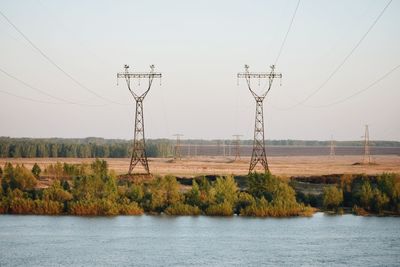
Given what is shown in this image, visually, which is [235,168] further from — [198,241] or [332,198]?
[198,241]

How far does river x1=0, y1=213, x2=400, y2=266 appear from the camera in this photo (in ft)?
130

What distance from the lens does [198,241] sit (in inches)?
1768

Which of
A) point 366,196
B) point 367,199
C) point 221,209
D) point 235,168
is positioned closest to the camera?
point 221,209

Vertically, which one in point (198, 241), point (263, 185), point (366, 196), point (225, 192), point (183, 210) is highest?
point (263, 185)

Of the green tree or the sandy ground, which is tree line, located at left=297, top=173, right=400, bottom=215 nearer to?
the green tree

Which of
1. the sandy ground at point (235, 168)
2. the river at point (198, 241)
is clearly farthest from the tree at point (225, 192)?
the sandy ground at point (235, 168)

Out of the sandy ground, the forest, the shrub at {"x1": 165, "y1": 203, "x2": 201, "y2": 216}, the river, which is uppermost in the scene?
the sandy ground

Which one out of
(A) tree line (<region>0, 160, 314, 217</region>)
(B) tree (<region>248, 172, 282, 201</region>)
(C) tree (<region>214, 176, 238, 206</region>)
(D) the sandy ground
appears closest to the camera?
(A) tree line (<region>0, 160, 314, 217</region>)

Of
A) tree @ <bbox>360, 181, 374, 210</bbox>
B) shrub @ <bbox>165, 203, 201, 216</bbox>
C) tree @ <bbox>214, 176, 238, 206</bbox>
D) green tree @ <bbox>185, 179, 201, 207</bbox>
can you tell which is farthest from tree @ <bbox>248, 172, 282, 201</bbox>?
tree @ <bbox>360, 181, 374, 210</bbox>

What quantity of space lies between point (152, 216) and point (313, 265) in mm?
18675

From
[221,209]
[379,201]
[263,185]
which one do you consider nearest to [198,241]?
[221,209]

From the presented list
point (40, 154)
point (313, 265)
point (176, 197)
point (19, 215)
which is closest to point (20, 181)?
point (19, 215)

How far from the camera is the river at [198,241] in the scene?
39594 mm

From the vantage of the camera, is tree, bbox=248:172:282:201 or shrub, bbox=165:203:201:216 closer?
shrub, bbox=165:203:201:216
